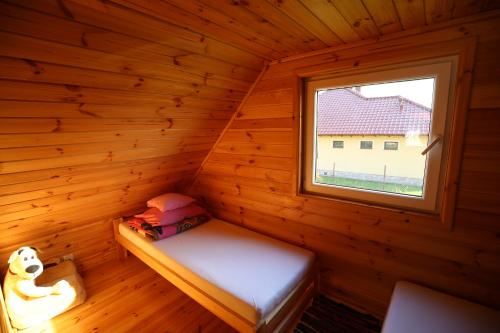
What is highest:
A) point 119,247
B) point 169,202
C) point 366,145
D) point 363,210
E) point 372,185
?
point 366,145

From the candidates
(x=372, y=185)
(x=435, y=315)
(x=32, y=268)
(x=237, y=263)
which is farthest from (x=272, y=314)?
(x=32, y=268)

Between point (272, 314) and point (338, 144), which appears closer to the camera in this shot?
point (272, 314)

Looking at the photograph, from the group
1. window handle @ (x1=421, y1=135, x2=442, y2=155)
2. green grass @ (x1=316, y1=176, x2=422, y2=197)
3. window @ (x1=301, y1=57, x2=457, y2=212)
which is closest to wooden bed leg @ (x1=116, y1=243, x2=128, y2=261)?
window @ (x1=301, y1=57, x2=457, y2=212)

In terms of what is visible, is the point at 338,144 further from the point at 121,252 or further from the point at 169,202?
the point at 121,252

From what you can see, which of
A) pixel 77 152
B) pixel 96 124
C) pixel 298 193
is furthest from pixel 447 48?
pixel 77 152

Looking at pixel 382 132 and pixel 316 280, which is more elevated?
pixel 382 132

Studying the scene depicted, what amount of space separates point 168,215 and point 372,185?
177 cm

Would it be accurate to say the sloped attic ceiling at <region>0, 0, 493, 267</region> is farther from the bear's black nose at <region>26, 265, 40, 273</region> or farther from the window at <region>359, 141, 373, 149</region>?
the window at <region>359, 141, 373, 149</region>

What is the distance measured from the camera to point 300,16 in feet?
3.95

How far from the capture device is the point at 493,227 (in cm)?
131

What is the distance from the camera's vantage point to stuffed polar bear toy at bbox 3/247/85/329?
1727 millimetres

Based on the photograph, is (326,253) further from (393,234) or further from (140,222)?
(140,222)

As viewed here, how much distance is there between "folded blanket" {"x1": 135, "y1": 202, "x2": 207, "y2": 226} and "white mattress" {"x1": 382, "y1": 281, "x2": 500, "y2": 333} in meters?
Answer: 1.80

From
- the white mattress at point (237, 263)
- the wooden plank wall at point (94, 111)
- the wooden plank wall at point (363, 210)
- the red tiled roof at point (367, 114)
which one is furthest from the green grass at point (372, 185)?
the wooden plank wall at point (94, 111)
